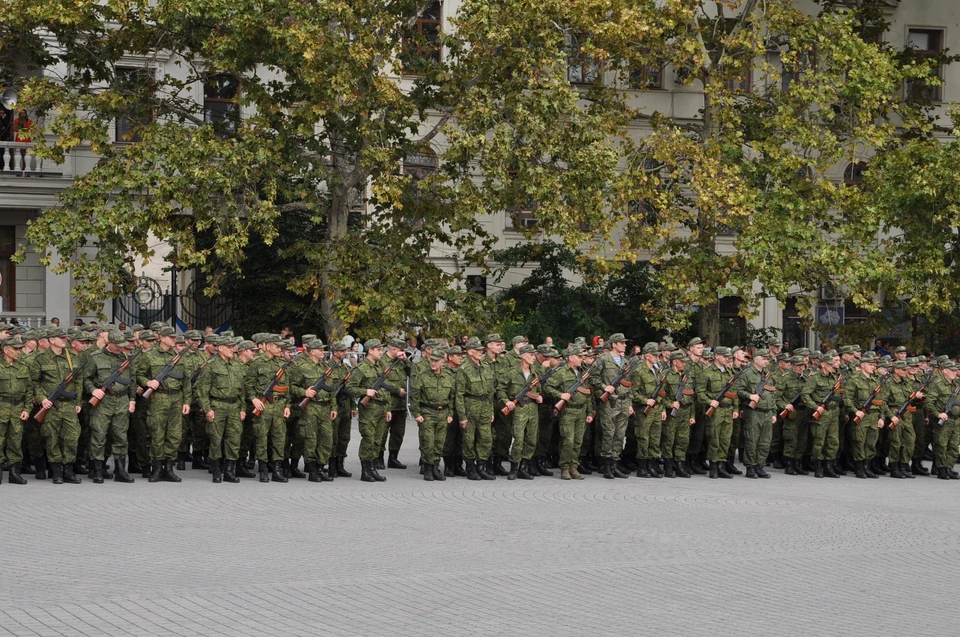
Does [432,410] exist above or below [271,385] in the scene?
below

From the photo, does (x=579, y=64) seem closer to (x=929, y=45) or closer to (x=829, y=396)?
(x=829, y=396)

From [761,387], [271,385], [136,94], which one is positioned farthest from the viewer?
[136,94]

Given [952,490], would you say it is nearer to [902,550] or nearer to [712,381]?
[712,381]

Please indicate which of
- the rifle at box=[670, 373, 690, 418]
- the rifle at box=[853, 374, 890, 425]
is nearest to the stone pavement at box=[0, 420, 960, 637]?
the rifle at box=[670, 373, 690, 418]

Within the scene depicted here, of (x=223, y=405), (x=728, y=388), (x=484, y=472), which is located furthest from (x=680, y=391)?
(x=223, y=405)

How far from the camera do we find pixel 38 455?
17391 millimetres

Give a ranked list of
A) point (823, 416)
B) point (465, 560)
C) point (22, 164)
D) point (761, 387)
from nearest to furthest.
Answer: point (465, 560)
point (761, 387)
point (823, 416)
point (22, 164)

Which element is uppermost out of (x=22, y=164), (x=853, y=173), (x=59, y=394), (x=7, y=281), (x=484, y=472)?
(x=853, y=173)

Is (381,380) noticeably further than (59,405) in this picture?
Yes

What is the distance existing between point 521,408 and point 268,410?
308cm

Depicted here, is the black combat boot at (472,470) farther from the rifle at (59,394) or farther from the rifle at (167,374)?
the rifle at (59,394)

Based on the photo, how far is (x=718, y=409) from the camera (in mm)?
20078

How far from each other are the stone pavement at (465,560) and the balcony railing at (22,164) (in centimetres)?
1546

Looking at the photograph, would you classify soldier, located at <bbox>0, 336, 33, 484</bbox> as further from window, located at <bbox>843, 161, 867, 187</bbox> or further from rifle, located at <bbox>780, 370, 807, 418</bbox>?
window, located at <bbox>843, 161, 867, 187</bbox>
